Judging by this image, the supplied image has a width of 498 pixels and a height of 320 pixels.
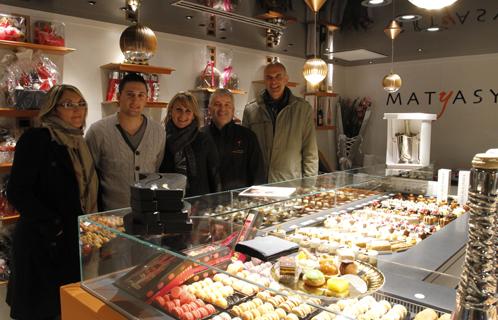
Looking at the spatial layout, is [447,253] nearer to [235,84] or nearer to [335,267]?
[335,267]

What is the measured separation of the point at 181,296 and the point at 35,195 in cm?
132

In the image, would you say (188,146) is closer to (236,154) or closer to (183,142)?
(183,142)

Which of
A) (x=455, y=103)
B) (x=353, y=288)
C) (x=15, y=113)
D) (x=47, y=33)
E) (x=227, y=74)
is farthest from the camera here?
(x=455, y=103)

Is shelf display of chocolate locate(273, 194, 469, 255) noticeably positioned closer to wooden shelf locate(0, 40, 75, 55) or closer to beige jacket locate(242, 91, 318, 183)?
beige jacket locate(242, 91, 318, 183)

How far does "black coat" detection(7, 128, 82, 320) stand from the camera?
2.43 metres

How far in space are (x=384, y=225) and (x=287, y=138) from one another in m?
1.14

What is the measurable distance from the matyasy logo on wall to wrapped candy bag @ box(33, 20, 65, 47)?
530cm

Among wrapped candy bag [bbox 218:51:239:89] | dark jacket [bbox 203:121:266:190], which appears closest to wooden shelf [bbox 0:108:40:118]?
dark jacket [bbox 203:121:266:190]

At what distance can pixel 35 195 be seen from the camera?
2.46 m

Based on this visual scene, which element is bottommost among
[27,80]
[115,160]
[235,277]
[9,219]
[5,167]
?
[9,219]

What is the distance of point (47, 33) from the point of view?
12.5 feet

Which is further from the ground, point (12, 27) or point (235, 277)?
point (12, 27)

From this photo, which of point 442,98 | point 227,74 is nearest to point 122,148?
point 227,74

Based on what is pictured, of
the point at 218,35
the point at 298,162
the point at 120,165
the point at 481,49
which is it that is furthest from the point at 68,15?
the point at 481,49
